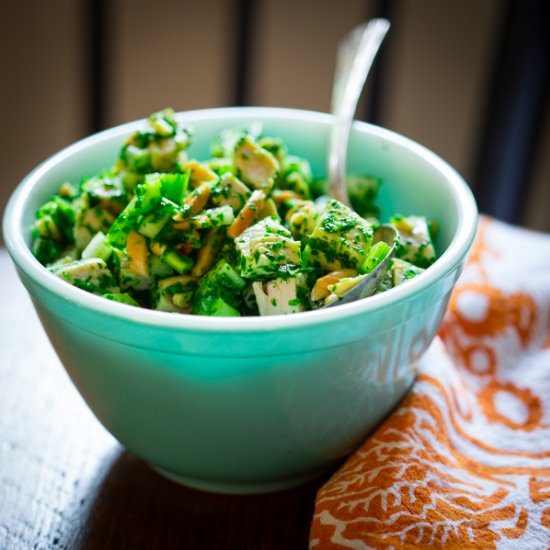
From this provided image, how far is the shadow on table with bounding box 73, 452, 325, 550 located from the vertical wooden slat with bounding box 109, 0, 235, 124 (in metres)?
1.19

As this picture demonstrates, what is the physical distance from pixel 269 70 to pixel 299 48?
8 cm

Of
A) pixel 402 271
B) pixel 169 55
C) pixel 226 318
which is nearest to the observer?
pixel 226 318

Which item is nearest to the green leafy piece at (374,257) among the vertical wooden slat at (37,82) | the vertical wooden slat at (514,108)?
the vertical wooden slat at (514,108)

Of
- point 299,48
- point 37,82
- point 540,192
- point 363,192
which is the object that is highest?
point 363,192

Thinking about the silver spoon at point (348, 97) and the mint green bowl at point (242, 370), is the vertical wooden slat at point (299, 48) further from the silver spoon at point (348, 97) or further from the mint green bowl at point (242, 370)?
the mint green bowl at point (242, 370)

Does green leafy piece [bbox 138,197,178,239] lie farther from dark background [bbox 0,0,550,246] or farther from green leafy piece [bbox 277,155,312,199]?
dark background [bbox 0,0,550,246]

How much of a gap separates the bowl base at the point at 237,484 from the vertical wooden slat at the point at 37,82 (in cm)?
124

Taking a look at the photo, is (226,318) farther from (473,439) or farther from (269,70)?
(269,70)

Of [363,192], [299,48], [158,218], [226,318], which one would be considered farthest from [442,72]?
[226,318]

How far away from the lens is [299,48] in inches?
67.2

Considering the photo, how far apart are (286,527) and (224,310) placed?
192 millimetres

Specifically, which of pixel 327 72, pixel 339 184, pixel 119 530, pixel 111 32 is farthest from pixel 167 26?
pixel 119 530

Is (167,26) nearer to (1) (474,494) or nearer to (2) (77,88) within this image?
(2) (77,88)

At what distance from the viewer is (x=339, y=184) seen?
2.63 ft
